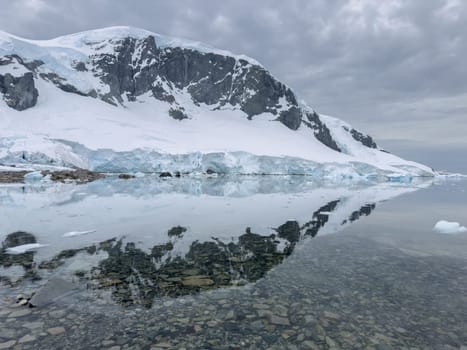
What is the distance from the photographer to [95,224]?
40.4 ft

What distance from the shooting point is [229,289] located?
609cm

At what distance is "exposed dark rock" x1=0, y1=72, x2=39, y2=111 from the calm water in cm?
9592

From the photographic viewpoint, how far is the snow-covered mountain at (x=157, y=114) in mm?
68250

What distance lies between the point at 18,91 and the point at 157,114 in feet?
156

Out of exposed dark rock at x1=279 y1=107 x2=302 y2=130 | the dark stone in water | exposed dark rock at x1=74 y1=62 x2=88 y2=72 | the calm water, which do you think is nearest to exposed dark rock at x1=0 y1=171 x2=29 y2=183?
the calm water

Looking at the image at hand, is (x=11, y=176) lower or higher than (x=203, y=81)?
lower

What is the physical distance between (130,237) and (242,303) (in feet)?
19.9

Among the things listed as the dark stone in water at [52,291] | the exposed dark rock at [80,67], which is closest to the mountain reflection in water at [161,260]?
the dark stone in water at [52,291]

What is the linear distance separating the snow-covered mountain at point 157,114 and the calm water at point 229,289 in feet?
174

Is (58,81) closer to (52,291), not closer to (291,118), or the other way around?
A: (291,118)

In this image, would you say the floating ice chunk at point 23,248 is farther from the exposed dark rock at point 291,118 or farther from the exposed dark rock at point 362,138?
the exposed dark rock at point 362,138

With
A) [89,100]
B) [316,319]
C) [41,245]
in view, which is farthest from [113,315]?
[89,100]

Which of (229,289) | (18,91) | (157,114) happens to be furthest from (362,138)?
(229,289)

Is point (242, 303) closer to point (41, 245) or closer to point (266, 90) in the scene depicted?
point (41, 245)
